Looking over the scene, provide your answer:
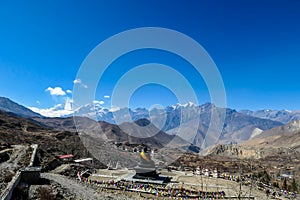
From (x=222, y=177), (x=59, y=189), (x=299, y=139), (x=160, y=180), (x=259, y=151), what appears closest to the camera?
(x=59, y=189)

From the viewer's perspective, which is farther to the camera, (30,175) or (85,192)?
(85,192)

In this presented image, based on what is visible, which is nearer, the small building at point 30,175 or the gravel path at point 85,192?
the small building at point 30,175

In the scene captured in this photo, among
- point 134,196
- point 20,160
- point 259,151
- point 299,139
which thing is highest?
point 299,139

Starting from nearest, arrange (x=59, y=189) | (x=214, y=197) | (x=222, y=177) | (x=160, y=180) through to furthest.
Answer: (x=59, y=189) → (x=214, y=197) → (x=160, y=180) → (x=222, y=177)

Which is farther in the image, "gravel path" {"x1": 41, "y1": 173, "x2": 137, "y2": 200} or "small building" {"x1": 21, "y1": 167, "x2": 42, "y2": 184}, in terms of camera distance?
Result: "gravel path" {"x1": 41, "y1": 173, "x2": 137, "y2": 200}

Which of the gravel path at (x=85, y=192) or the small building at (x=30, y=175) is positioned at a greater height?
the small building at (x=30, y=175)

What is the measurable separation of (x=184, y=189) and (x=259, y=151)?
501ft

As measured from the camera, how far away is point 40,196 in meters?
14.0

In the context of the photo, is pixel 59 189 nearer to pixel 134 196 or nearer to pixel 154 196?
pixel 134 196

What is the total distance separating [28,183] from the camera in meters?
17.1

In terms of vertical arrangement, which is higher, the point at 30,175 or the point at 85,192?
the point at 30,175

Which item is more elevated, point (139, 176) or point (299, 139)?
point (299, 139)

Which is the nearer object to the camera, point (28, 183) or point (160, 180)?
point (28, 183)

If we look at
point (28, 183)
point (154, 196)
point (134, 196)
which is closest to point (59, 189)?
point (28, 183)
